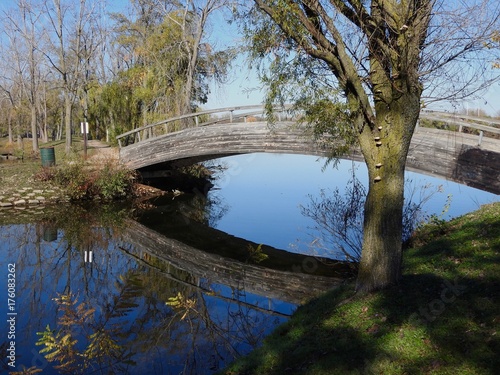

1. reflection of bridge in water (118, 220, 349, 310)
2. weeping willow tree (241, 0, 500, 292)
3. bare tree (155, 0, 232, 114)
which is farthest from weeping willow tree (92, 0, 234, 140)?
weeping willow tree (241, 0, 500, 292)

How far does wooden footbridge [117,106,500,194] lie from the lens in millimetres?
9344

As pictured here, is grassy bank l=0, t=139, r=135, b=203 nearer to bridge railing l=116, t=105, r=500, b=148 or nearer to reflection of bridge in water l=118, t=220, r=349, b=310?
bridge railing l=116, t=105, r=500, b=148

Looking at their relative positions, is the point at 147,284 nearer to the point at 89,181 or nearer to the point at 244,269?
the point at 244,269

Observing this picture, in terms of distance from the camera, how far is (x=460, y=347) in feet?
12.1

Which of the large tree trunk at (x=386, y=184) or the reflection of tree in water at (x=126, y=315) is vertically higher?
the large tree trunk at (x=386, y=184)

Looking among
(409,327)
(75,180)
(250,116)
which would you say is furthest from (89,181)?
(409,327)

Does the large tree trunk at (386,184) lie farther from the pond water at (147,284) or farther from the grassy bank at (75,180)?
the grassy bank at (75,180)

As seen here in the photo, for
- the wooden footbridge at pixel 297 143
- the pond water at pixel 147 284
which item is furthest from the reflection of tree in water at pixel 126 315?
the wooden footbridge at pixel 297 143

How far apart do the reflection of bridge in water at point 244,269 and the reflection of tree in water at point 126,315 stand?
32 centimetres

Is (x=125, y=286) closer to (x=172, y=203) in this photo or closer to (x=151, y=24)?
(x=172, y=203)

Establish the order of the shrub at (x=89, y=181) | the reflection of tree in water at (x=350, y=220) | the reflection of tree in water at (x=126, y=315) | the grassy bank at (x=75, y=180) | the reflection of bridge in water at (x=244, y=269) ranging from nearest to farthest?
the reflection of tree in water at (x=126, y=315) → the reflection of bridge in water at (x=244, y=269) → the reflection of tree in water at (x=350, y=220) → the grassy bank at (x=75, y=180) → the shrub at (x=89, y=181)

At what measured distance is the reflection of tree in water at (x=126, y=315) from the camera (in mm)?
5508

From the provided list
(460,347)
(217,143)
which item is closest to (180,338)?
(460,347)

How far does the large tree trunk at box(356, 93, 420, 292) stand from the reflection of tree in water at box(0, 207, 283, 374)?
1.98 meters
